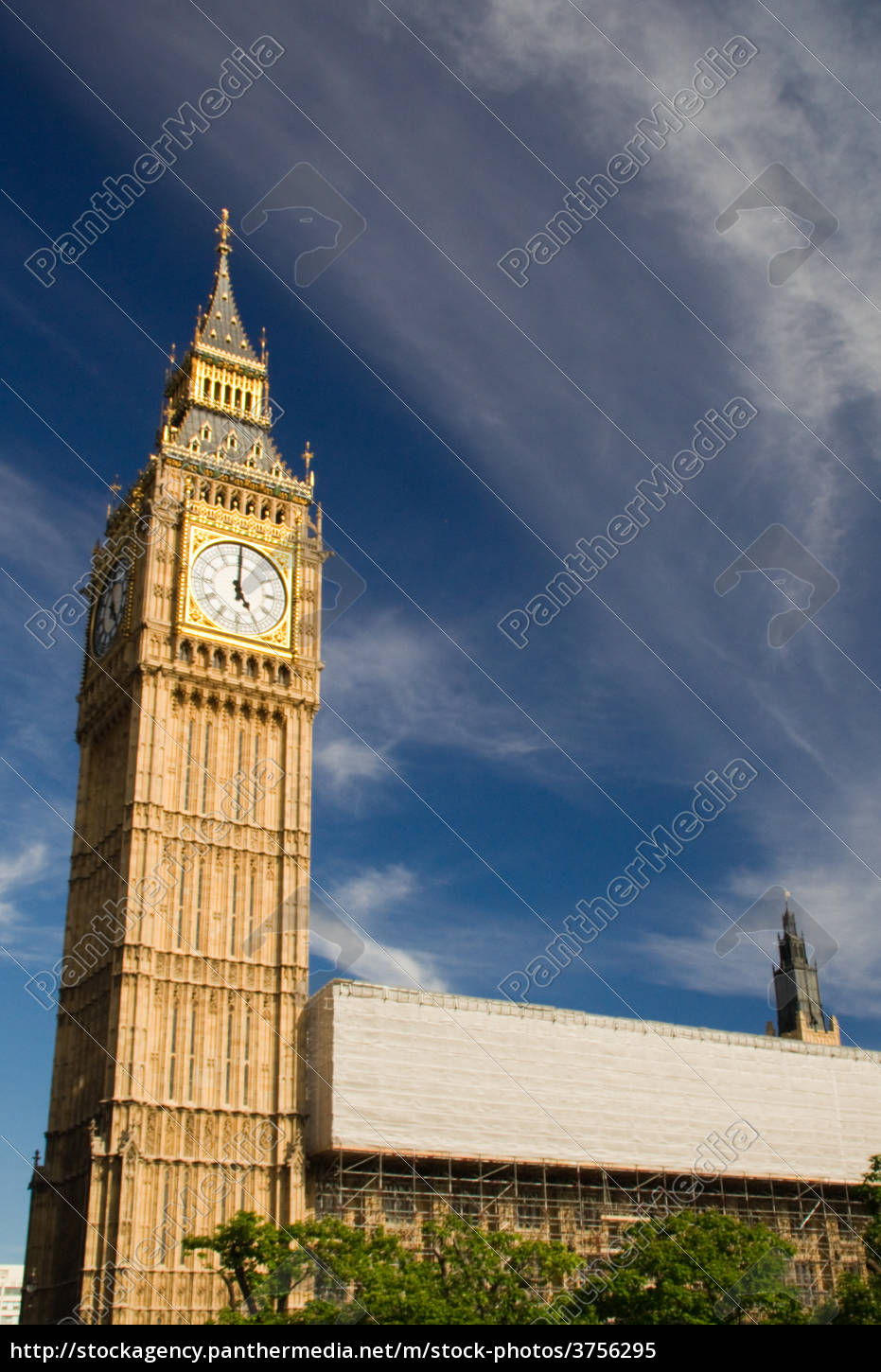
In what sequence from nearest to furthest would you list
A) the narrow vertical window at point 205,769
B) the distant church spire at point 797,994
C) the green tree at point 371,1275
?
the green tree at point 371,1275
the narrow vertical window at point 205,769
the distant church spire at point 797,994

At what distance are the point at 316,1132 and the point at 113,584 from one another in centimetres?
3646

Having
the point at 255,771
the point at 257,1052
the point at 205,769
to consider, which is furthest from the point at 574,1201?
the point at 205,769

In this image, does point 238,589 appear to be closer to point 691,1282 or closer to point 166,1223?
point 166,1223

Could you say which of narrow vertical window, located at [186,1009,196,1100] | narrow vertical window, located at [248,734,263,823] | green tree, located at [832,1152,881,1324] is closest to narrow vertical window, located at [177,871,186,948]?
narrow vertical window, located at [186,1009,196,1100]

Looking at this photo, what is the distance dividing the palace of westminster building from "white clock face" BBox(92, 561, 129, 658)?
0.28 meters

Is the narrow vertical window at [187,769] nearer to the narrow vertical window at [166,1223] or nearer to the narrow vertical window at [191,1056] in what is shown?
the narrow vertical window at [191,1056]

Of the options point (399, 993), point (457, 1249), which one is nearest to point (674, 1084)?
point (399, 993)

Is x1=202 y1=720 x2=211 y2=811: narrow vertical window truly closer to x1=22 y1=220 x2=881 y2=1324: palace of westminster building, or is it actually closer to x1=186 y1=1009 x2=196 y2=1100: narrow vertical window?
x1=22 y1=220 x2=881 y2=1324: palace of westminster building

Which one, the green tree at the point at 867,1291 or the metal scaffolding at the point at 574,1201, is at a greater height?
the metal scaffolding at the point at 574,1201

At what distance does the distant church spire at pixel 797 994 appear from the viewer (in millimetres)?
162125

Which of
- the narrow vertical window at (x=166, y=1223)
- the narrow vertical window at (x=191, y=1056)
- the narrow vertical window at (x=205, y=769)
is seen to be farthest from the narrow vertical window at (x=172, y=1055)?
the narrow vertical window at (x=205, y=769)

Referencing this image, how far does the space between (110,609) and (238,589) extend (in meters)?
8.88

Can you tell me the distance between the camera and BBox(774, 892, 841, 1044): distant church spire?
532ft

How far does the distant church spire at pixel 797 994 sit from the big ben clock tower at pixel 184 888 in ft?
324
